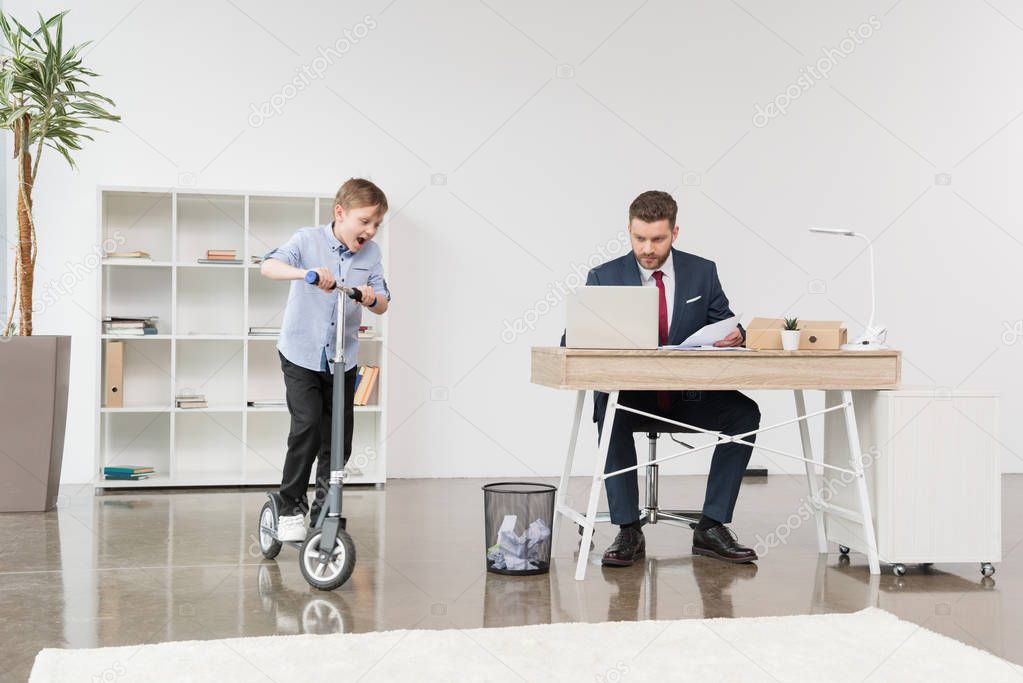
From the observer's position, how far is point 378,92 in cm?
587

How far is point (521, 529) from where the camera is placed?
330cm

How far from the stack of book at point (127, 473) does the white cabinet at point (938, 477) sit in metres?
3.73

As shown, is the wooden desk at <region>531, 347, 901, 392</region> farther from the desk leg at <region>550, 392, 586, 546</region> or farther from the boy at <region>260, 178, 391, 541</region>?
the boy at <region>260, 178, 391, 541</region>

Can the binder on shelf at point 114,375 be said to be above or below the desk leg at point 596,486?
above

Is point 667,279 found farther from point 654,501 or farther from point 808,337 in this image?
point 654,501

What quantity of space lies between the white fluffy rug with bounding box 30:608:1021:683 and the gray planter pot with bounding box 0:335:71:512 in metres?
2.46

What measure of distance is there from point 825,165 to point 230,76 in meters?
3.61

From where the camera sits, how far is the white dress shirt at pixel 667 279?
3742 millimetres

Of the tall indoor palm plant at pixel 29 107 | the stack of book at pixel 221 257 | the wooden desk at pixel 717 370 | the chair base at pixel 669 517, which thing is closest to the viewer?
the wooden desk at pixel 717 370

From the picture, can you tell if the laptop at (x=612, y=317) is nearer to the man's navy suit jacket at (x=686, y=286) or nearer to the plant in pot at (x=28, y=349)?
the man's navy suit jacket at (x=686, y=286)

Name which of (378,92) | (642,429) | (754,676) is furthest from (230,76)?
(754,676)

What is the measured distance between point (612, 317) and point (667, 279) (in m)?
0.62

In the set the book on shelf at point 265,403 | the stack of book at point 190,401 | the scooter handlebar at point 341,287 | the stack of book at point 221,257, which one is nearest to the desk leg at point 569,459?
the scooter handlebar at point 341,287

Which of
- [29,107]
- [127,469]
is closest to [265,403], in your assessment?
[127,469]
